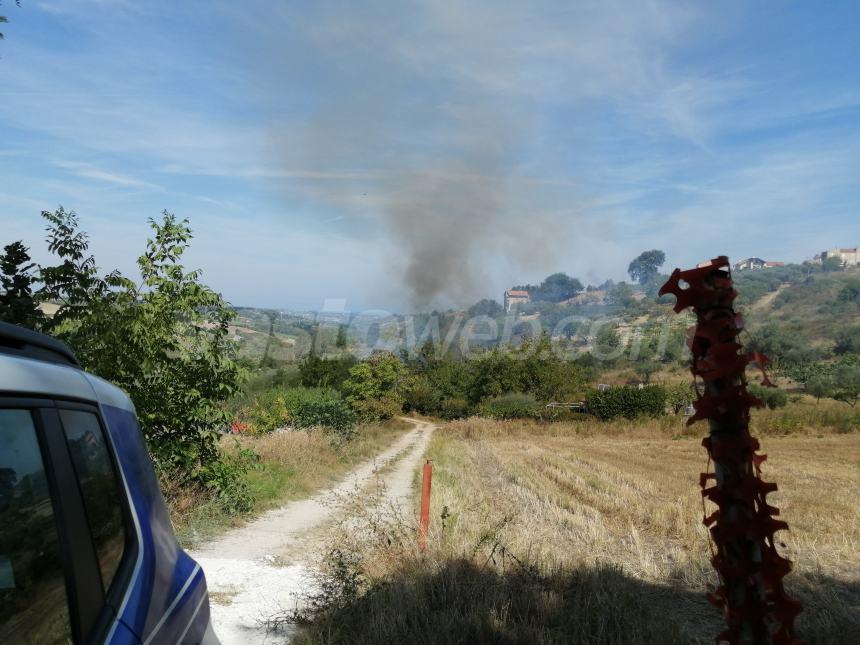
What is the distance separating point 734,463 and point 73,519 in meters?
1.63

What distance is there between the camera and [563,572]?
5887mm

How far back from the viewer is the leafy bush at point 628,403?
127 ft

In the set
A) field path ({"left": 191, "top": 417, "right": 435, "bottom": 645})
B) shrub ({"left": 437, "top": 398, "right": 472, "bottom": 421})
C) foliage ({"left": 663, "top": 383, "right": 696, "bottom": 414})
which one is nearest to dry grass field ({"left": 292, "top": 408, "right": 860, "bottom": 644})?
field path ({"left": 191, "top": 417, "right": 435, "bottom": 645})

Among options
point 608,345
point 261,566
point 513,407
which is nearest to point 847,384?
point 513,407

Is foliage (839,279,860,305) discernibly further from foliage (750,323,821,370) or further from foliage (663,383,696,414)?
foliage (663,383,696,414)

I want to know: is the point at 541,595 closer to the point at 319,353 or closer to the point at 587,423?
the point at 587,423

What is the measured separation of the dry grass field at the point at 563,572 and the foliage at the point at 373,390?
20960 millimetres

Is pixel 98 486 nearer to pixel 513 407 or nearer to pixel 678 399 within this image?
pixel 513 407

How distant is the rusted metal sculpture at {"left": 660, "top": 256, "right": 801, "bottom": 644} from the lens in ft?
5.29

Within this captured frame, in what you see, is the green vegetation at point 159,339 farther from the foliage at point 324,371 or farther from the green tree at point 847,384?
the green tree at point 847,384

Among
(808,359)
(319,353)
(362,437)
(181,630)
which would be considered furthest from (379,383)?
(808,359)

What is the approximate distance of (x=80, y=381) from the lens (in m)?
1.99

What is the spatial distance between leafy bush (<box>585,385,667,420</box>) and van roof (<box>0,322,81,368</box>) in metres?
38.7

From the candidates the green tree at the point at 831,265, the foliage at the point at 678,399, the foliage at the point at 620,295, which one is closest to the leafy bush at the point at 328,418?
the foliage at the point at 678,399
